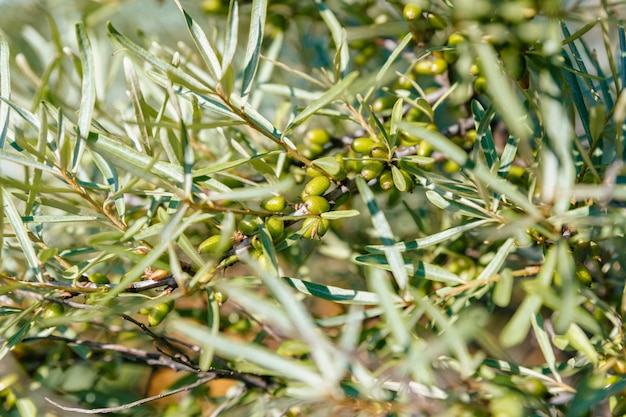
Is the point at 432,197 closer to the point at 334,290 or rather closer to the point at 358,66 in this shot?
the point at 334,290

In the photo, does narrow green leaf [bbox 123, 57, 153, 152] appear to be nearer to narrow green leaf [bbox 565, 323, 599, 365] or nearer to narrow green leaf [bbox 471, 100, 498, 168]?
narrow green leaf [bbox 471, 100, 498, 168]

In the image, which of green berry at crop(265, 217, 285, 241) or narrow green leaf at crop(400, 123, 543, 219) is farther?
green berry at crop(265, 217, 285, 241)

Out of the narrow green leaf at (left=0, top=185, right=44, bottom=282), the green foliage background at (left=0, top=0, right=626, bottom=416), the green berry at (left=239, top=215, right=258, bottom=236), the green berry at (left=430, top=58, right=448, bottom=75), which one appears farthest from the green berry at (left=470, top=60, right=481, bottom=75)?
the narrow green leaf at (left=0, top=185, right=44, bottom=282)

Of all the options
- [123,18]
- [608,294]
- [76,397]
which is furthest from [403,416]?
[123,18]

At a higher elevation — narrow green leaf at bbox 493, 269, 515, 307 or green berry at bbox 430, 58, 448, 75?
green berry at bbox 430, 58, 448, 75

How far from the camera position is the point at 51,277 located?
0.66 m

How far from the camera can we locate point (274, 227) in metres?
0.54

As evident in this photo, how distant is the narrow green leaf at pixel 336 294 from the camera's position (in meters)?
0.52

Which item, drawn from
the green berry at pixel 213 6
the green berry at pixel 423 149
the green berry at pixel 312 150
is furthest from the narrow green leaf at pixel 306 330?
the green berry at pixel 213 6

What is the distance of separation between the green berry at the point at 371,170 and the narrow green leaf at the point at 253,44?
0.15 meters

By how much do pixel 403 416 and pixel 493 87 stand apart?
0.96 ft

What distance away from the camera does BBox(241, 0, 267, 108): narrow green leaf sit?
0.54 m

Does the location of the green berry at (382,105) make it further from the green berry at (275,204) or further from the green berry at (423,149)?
the green berry at (275,204)

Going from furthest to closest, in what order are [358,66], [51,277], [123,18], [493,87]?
1. [123,18]
2. [358,66]
3. [51,277]
4. [493,87]
